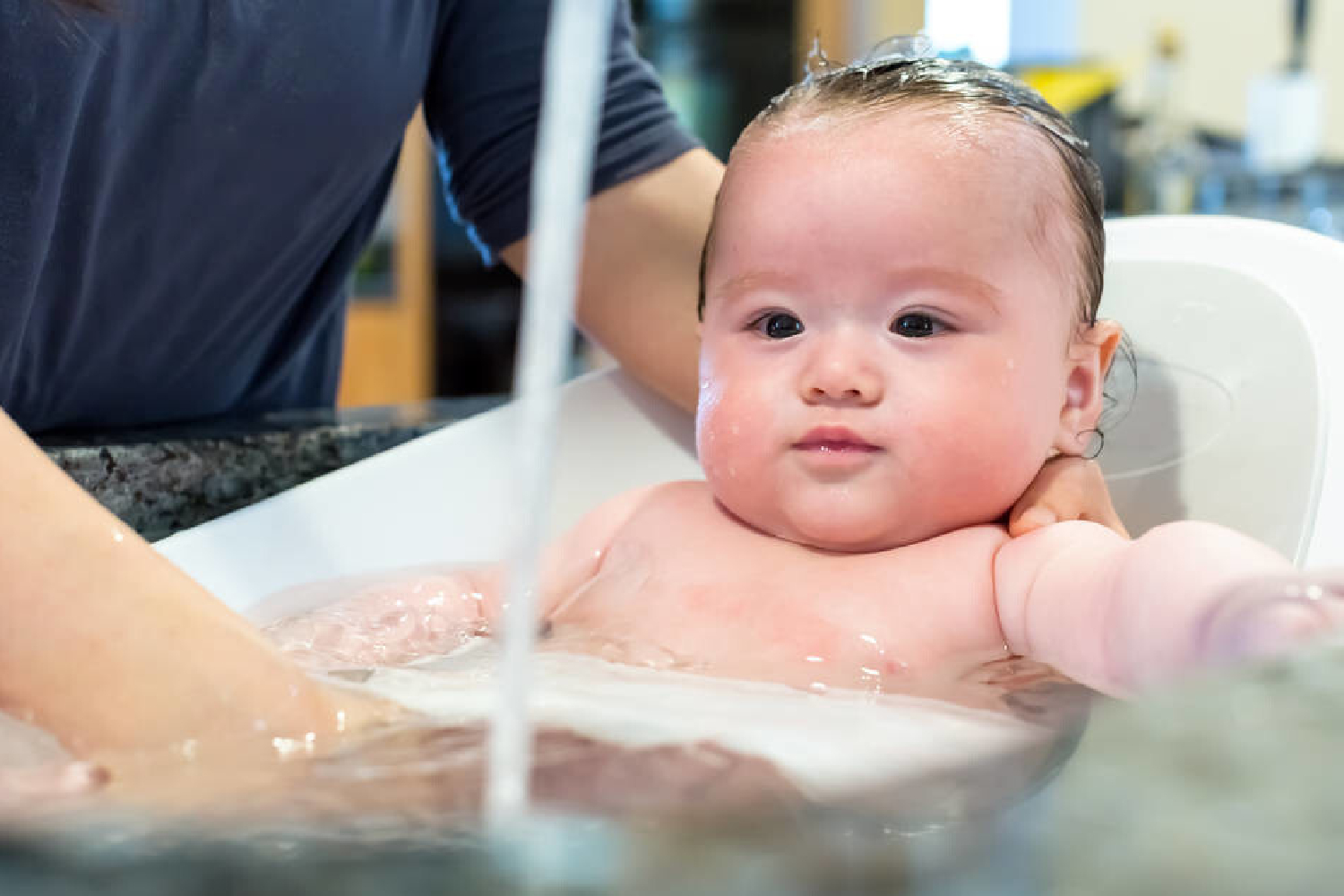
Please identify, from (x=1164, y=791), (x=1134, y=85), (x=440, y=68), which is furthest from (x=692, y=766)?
(x=1134, y=85)

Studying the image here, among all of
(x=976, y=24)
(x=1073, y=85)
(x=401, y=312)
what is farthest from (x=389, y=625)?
(x=976, y=24)

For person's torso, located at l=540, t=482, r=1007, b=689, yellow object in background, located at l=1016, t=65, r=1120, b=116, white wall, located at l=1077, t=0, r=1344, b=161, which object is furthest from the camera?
white wall, located at l=1077, t=0, r=1344, b=161

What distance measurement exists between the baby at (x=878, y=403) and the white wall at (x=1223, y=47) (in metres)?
2.28

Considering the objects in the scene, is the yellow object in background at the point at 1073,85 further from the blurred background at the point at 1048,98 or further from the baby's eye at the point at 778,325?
the baby's eye at the point at 778,325

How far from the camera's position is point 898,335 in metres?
0.85

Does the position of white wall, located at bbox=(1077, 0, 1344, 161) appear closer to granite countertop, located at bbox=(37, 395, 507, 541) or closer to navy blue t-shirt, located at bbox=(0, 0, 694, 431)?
navy blue t-shirt, located at bbox=(0, 0, 694, 431)

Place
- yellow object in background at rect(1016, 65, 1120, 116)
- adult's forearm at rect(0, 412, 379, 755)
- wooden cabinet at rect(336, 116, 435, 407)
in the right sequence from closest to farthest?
1. adult's forearm at rect(0, 412, 379, 755)
2. yellow object in background at rect(1016, 65, 1120, 116)
3. wooden cabinet at rect(336, 116, 435, 407)

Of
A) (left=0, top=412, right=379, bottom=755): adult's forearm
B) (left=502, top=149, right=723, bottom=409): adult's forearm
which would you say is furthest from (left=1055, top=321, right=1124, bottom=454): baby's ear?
(left=0, top=412, right=379, bottom=755): adult's forearm

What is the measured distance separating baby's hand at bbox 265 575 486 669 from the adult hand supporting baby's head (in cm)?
36

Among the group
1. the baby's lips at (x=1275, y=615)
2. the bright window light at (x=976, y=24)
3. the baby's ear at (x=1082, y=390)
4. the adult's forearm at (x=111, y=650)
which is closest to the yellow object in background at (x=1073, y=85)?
the bright window light at (x=976, y=24)

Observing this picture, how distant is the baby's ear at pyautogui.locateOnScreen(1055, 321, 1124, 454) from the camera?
914 millimetres

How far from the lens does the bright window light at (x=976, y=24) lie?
3.29 m

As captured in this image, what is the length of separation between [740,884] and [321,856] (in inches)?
2.9

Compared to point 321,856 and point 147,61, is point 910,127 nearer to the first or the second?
point 147,61
